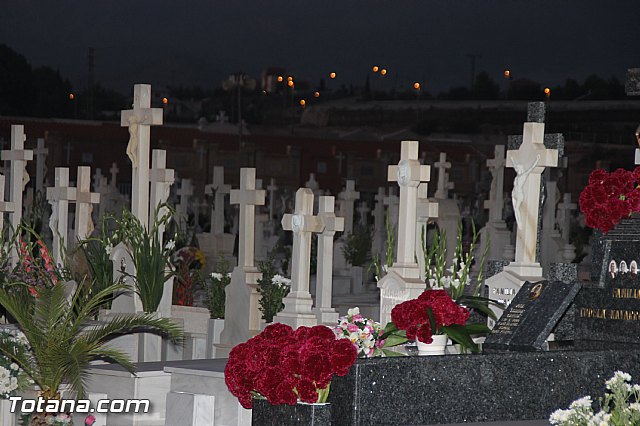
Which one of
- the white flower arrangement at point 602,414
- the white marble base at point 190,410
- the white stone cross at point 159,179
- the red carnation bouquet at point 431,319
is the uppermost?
the white stone cross at point 159,179

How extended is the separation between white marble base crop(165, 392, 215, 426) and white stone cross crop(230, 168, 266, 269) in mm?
3755

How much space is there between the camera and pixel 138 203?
1177 centimetres

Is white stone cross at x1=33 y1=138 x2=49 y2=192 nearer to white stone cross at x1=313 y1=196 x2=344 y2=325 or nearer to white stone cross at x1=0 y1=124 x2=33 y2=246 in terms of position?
white stone cross at x1=0 y1=124 x2=33 y2=246

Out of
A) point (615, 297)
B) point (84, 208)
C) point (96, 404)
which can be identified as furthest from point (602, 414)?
point (84, 208)

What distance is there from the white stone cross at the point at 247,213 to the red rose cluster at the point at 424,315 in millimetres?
4109

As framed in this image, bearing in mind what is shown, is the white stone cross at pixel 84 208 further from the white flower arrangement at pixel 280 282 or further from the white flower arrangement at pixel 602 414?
the white flower arrangement at pixel 602 414

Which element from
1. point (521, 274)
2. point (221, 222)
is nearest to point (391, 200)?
point (221, 222)

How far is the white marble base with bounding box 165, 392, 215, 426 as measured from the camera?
24.7ft

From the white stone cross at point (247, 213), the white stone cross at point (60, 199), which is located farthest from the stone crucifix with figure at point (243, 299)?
the white stone cross at point (60, 199)

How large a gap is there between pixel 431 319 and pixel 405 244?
3159mm

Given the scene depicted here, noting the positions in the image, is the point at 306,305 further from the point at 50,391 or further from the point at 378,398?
the point at 378,398

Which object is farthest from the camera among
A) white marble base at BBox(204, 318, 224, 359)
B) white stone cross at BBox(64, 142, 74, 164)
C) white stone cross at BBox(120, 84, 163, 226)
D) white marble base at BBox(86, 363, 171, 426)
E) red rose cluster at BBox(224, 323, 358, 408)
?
white stone cross at BBox(64, 142, 74, 164)

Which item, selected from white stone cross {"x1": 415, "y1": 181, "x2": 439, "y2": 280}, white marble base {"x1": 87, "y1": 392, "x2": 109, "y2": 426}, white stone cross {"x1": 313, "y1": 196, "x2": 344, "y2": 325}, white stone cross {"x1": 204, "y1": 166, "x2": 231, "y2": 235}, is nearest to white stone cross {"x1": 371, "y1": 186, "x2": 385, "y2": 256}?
white stone cross {"x1": 204, "y1": 166, "x2": 231, "y2": 235}

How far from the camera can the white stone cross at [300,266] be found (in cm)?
1037
